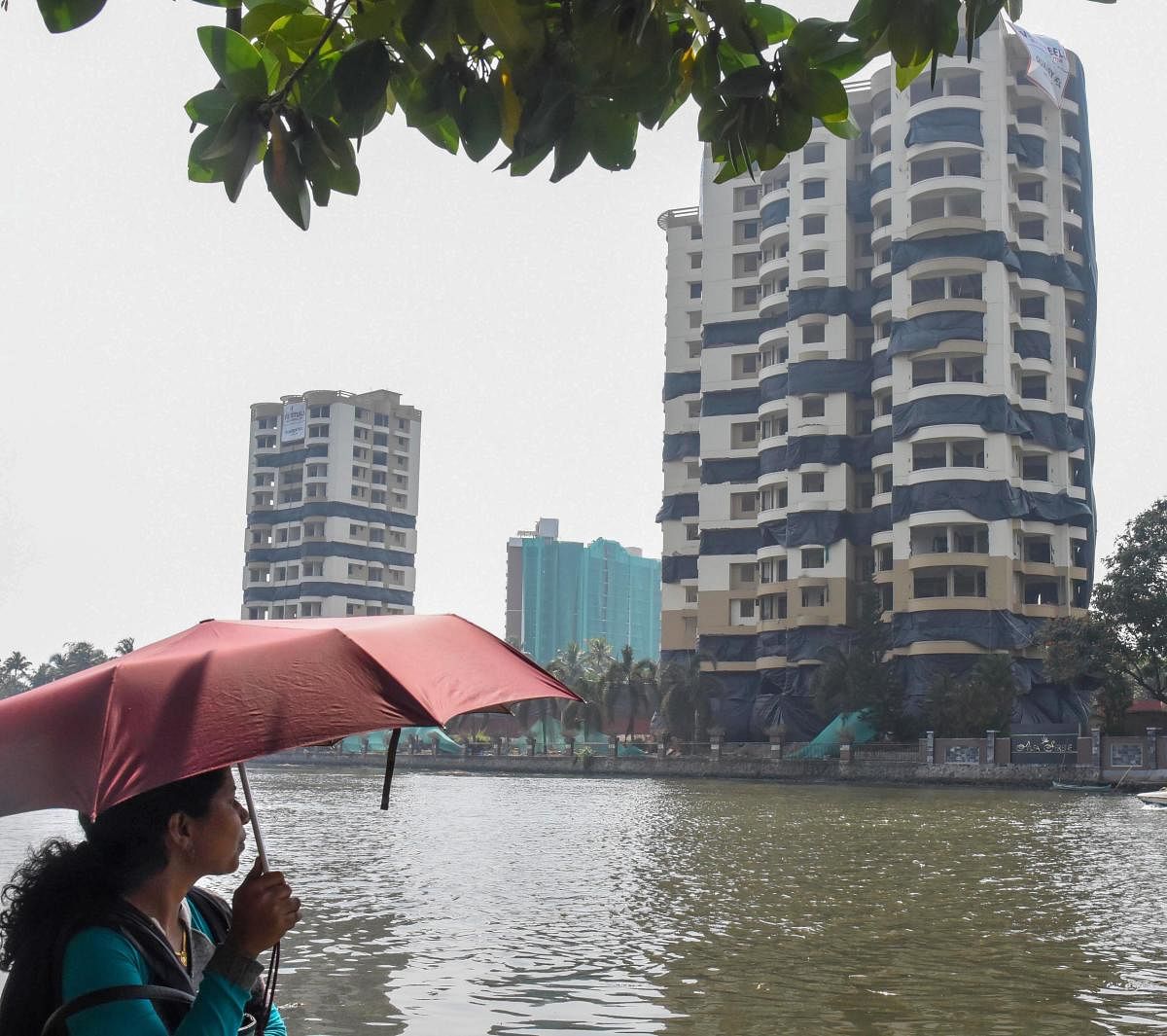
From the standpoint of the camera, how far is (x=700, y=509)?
83688 millimetres

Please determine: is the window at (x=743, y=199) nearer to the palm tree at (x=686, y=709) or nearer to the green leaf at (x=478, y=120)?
the palm tree at (x=686, y=709)

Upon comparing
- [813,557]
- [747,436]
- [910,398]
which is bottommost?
[813,557]

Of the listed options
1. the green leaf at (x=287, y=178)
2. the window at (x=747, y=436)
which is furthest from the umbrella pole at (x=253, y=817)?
the window at (x=747, y=436)

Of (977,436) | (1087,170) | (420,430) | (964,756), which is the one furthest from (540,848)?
(420,430)

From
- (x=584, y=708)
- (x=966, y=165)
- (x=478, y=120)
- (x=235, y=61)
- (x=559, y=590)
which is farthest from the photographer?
(x=559, y=590)

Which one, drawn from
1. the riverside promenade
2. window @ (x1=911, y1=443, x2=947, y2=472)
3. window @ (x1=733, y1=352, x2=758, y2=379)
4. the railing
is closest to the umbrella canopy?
the riverside promenade

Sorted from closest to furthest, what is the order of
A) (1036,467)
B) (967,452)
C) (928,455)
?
(967,452) < (928,455) < (1036,467)

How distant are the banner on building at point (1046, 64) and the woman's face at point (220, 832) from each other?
245 ft

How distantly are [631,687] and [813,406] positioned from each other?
19493 millimetres

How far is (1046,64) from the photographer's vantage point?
7238cm

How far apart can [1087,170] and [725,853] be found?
62.2 metres

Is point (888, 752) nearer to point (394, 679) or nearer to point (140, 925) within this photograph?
point (394, 679)

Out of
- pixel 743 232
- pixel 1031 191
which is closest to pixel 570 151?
pixel 1031 191

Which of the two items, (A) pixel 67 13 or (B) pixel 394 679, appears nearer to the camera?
(A) pixel 67 13
